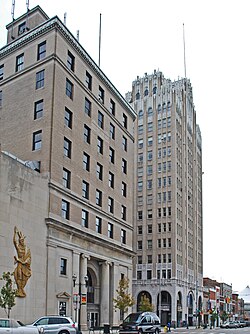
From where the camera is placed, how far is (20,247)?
1687 inches

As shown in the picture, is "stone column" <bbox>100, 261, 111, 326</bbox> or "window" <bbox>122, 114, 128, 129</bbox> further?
"window" <bbox>122, 114, 128, 129</bbox>

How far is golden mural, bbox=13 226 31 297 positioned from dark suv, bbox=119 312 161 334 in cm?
902

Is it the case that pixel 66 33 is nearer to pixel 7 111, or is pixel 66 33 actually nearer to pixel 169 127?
pixel 7 111

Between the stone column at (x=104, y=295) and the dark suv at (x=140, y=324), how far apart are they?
43.7 feet

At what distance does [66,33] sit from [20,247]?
24.2 meters

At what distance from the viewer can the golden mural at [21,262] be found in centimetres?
4216

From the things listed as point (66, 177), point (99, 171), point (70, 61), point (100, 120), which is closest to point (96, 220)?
point (99, 171)

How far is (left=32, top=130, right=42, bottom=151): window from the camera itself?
50078 mm

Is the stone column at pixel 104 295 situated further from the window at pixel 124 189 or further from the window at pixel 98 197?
the window at pixel 124 189

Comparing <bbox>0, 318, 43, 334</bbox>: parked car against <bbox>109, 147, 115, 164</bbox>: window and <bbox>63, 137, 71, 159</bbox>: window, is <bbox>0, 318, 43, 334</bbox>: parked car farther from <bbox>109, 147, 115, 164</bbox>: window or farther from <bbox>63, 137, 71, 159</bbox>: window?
<bbox>109, 147, 115, 164</bbox>: window

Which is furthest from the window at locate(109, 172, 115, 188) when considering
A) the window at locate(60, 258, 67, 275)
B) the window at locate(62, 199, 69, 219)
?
the window at locate(60, 258, 67, 275)

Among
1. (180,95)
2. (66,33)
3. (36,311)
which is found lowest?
(36,311)

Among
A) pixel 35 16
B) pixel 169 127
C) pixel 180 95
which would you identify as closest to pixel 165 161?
pixel 169 127

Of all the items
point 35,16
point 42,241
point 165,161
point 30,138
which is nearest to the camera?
point 42,241
